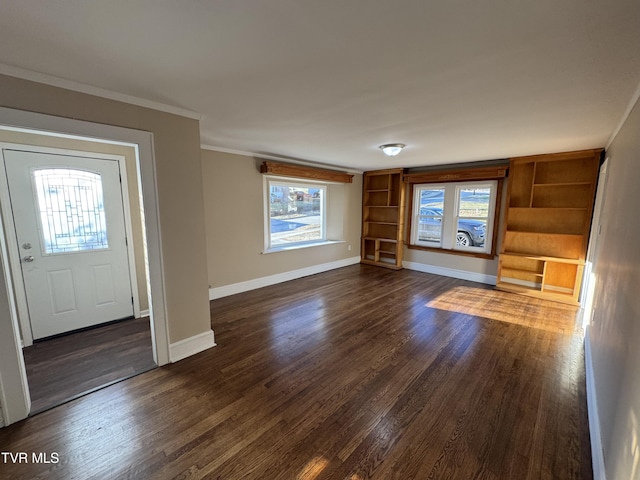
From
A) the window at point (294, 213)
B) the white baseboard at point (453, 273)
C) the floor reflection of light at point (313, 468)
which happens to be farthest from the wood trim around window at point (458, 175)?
the floor reflection of light at point (313, 468)

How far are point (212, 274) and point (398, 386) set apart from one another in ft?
9.94

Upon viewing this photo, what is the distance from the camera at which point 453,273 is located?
214 inches

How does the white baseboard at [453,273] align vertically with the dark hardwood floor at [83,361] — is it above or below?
above

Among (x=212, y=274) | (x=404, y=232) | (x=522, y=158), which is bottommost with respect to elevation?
(x=212, y=274)

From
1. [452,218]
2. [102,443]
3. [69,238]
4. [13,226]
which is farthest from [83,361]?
[452,218]

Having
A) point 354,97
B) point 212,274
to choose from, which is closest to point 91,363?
point 212,274

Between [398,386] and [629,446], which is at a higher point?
[629,446]

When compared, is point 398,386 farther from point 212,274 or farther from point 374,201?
point 374,201

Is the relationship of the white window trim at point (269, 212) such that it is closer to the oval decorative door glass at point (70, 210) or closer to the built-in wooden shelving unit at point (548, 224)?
the oval decorative door glass at point (70, 210)

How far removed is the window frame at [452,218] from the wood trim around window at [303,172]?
156 centimetres

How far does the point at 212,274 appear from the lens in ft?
13.3

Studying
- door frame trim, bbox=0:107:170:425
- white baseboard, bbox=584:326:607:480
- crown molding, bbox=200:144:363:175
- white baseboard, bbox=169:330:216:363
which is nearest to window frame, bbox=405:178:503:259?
crown molding, bbox=200:144:363:175

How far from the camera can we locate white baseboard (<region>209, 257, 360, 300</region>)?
418 cm

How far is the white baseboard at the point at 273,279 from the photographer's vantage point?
4.18 meters
